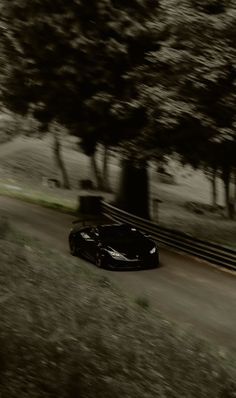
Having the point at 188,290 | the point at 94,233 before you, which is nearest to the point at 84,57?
the point at 94,233

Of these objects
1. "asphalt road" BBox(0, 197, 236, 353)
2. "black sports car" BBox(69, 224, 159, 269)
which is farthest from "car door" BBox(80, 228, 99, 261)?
"asphalt road" BBox(0, 197, 236, 353)

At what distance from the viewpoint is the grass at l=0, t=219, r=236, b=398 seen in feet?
24.3

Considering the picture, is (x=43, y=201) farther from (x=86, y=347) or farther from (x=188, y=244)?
(x=86, y=347)

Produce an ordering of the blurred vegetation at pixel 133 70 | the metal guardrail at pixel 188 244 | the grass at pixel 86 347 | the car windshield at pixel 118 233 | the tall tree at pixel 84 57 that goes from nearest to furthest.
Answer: the grass at pixel 86 347 → the car windshield at pixel 118 233 → the metal guardrail at pixel 188 244 → the blurred vegetation at pixel 133 70 → the tall tree at pixel 84 57

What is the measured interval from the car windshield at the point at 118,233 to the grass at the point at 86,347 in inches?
242

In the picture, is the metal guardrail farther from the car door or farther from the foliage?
the car door

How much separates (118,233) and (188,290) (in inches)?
132

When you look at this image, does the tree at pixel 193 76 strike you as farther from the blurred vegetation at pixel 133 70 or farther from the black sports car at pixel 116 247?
the black sports car at pixel 116 247

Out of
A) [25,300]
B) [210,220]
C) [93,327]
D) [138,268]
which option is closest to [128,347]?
[93,327]

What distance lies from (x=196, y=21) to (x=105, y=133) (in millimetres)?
6354

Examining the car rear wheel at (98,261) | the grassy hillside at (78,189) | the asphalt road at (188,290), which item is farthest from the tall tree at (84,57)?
the grassy hillside at (78,189)

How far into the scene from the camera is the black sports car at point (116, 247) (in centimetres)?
1847

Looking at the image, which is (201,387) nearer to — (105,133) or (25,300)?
(25,300)

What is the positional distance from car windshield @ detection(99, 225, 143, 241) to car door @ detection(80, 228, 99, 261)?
0.24 metres
